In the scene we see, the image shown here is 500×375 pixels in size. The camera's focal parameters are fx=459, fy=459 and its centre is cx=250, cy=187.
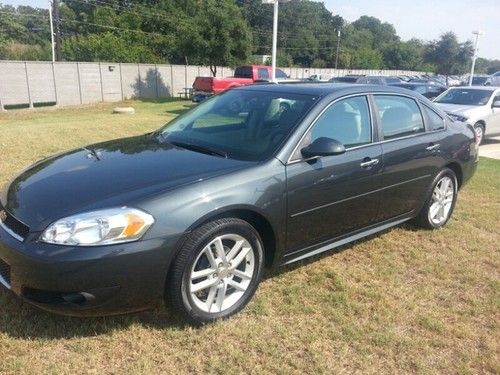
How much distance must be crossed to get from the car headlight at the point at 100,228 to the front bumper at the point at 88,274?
4cm

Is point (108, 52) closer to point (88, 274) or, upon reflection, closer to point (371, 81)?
point (371, 81)

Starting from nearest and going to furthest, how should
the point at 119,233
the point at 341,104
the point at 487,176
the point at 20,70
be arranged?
the point at 119,233
the point at 341,104
the point at 487,176
the point at 20,70

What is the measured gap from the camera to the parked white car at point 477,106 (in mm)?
11273

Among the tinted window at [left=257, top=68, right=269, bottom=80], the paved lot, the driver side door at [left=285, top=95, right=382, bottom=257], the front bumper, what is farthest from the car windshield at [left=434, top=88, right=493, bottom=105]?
the tinted window at [left=257, top=68, right=269, bottom=80]

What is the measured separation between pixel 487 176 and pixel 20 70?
2203 cm

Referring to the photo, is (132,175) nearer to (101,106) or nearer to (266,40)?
(101,106)

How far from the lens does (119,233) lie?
258 centimetres

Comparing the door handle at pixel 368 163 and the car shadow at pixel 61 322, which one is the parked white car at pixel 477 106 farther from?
the car shadow at pixel 61 322

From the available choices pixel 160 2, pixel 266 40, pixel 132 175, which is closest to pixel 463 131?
pixel 132 175

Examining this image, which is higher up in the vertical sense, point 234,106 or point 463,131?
point 234,106

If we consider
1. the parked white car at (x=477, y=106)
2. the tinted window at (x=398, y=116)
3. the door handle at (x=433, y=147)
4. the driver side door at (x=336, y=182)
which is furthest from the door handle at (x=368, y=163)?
the parked white car at (x=477, y=106)

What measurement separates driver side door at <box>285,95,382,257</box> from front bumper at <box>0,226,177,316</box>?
1.06 metres

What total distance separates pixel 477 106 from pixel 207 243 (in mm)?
10882

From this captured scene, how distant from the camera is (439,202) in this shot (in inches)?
195
